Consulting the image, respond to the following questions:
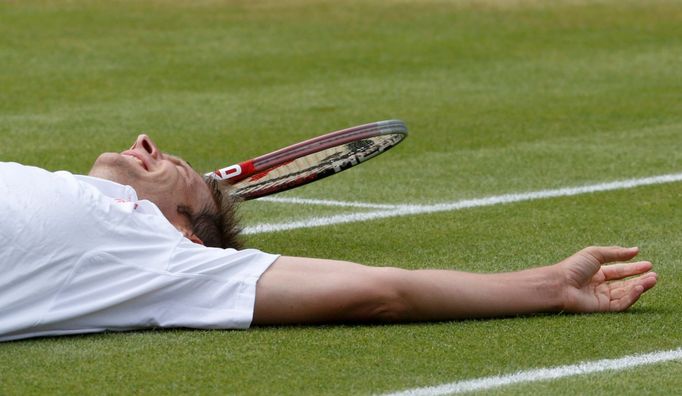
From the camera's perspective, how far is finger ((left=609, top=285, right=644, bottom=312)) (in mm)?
6000

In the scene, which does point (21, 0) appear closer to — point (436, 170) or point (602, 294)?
point (436, 170)

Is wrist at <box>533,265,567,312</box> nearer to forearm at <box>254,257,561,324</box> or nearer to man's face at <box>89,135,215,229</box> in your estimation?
forearm at <box>254,257,561,324</box>

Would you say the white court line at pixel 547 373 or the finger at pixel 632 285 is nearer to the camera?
the white court line at pixel 547 373

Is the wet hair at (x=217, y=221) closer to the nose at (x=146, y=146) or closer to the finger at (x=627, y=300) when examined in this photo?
the nose at (x=146, y=146)

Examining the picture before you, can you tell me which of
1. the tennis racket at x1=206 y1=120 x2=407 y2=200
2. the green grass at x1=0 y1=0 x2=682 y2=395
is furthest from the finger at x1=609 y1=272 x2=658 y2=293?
the tennis racket at x1=206 y1=120 x2=407 y2=200

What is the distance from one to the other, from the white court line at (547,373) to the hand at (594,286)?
1.75 ft

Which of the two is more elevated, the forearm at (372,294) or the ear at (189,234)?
the ear at (189,234)

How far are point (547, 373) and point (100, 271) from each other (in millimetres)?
1673

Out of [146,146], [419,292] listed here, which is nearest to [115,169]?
[146,146]

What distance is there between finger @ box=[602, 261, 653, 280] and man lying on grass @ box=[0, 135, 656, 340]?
0.07m

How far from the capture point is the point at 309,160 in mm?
7754

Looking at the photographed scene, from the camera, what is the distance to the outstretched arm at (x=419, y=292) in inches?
226

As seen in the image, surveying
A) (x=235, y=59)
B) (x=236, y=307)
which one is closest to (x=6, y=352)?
(x=236, y=307)

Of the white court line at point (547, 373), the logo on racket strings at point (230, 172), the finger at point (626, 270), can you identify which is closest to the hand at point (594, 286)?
the finger at point (626, 270)
